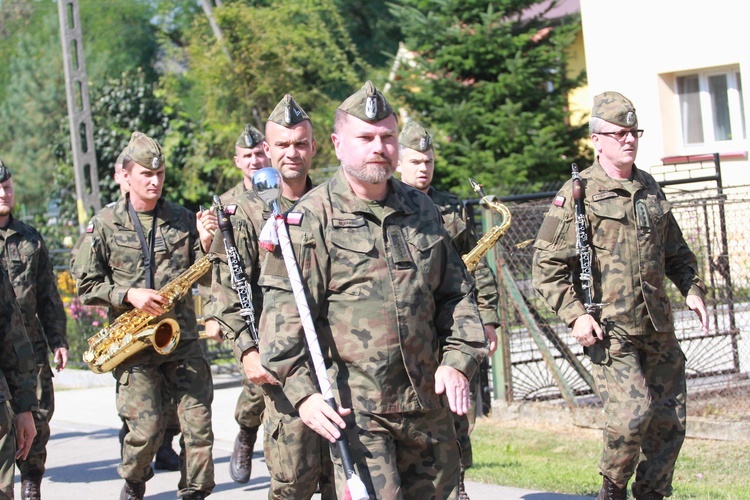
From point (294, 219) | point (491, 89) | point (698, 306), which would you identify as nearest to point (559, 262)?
point (698, 306)

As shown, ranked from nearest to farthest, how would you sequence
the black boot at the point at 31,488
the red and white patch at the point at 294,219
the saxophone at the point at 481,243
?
the red and white patch at the point at 294,219
the saxophone at the point at 481,243
the black boot at the point at 31,488

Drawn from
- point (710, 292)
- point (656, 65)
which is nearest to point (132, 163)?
point (710, 292)

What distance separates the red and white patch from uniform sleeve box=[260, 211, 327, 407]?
0.02 m

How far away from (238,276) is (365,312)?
1.59 m

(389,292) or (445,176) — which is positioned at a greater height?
(445,176)

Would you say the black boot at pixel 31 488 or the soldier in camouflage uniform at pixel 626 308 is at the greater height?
the soldier in camouflage uniform at pixel 626 308

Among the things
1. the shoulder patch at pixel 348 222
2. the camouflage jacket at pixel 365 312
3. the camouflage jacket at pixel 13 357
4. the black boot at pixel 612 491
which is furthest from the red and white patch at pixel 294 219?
the black boot at pixel 612 491

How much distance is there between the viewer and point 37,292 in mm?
8516

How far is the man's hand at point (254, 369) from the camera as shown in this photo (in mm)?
5453

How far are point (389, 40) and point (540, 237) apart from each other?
31947mm

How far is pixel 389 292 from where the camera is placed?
4.45 meters

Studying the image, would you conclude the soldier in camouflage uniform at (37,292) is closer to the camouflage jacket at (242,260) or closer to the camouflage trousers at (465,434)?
the camouflage jacket at (242,260)

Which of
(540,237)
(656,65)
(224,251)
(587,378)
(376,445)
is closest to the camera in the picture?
(376,445)

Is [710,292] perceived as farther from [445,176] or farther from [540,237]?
[445,176]
